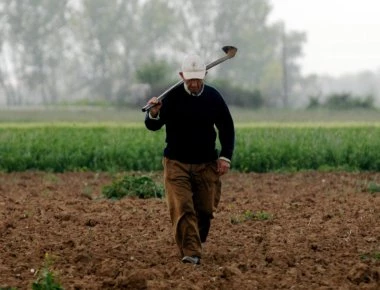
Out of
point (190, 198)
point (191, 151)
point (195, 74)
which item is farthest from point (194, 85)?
point (190, 198)

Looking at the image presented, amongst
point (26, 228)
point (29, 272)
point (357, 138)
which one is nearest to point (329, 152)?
point (357, 138)

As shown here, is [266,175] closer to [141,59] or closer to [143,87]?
[143,87]

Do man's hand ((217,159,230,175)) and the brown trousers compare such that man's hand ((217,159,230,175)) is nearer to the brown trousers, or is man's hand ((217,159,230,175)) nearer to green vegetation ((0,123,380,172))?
the brown trousers

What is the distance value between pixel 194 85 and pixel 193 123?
35 cm

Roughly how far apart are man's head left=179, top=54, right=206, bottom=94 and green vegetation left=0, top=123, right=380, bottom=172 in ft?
36.0

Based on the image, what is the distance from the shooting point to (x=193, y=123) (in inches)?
313

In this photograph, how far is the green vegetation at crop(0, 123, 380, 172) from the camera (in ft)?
62.0

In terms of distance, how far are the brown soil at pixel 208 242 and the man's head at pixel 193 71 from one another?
5.01 feet

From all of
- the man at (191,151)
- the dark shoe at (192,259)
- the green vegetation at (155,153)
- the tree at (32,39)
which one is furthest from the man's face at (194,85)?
the tree at (32,39)

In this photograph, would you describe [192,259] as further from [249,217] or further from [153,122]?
[249,217]

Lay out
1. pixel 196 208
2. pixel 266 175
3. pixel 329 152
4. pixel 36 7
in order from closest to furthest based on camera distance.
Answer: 1. pixel 196 208
2. pixel 266 175
3. pixel 329 152
4. pixel 36 7

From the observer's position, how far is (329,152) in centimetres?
1931

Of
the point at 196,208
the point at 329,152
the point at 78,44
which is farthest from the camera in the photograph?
the point at 78,44

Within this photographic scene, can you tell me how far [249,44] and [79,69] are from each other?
56.2 feet
